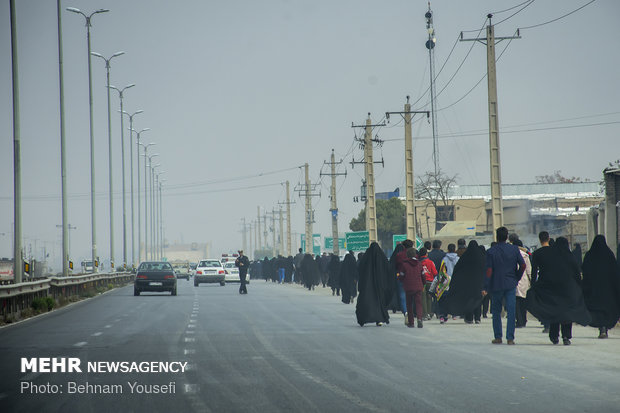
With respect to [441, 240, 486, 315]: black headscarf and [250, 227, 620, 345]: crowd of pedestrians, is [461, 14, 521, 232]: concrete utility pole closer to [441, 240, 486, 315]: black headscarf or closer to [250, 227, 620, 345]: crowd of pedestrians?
[250, 227, 620, 345]: crowd of pedestrians

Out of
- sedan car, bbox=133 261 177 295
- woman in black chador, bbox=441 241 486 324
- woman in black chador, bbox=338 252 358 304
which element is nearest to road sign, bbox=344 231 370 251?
sedan car, bbox=133 261 177 295

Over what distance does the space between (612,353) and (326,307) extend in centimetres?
1660

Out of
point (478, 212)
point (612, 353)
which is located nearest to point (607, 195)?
point (612, 353)

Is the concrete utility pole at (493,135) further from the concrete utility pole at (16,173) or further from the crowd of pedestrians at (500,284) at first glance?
the concrete utility pole at (16,173)

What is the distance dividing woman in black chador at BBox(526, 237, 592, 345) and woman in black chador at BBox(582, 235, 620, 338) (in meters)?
0.91

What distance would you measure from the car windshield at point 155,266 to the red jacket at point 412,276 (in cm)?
2302

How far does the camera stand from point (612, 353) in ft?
49.0

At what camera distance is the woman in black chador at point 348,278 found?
33.4 meters

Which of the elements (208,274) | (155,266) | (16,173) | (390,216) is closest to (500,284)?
(16,173)

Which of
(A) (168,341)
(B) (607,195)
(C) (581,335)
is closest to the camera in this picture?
(A) (168,341)

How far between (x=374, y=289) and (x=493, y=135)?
10.8 meters

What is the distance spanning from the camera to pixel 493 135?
31188 millimetres

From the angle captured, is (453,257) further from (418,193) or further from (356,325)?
(418,193)

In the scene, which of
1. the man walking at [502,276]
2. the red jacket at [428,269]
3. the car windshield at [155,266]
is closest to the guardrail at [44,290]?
the car windshield at [155,266]
